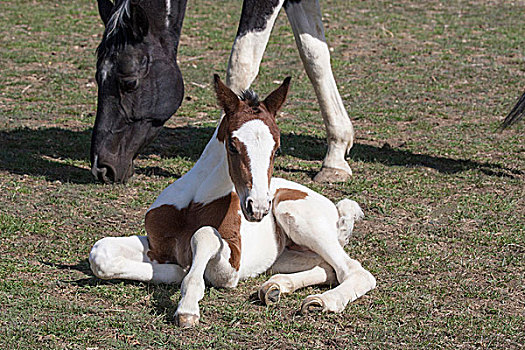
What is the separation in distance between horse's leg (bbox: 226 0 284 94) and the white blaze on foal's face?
1957mm

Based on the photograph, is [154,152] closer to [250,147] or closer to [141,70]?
[141,70]

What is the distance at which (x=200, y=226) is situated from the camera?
364cm

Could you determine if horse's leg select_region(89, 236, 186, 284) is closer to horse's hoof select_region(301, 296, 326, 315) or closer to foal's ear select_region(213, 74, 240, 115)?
horse's hoof select_region(301, 296, 326, 315)

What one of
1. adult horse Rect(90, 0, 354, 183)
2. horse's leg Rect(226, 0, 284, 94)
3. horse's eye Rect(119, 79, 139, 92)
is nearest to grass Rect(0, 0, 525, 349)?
adult horse Rect(90, 0, 354, 183)

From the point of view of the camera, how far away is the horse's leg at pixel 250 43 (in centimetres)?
524

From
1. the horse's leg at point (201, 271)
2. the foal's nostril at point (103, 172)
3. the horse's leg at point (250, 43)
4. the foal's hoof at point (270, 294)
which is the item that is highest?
the horse's leg at point (250, 43)

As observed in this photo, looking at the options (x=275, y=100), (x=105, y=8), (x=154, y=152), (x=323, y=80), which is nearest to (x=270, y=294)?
(x=275, y=100)

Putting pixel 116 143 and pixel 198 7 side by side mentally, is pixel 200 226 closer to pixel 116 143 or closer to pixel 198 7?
pixel 116 143

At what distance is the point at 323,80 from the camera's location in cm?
611

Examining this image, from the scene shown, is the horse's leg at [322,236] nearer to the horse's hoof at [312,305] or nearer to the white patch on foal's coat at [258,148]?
the horse's hoof at [312,305]

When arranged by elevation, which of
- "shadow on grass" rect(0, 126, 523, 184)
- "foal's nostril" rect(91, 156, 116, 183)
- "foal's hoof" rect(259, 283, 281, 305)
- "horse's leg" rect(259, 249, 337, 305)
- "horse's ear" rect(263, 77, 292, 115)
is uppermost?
"horse's ear" rect(263, 77, 292, 115)

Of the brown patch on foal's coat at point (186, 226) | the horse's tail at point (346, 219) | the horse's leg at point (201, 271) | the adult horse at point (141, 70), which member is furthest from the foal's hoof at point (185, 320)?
the adult horse at point (141, 70)

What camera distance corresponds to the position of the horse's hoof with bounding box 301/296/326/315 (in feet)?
11.3

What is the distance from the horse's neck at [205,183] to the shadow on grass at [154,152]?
1.98 m
